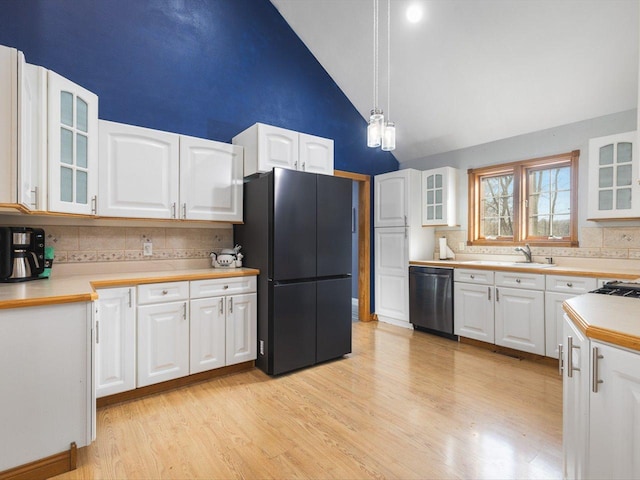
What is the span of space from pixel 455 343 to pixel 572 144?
2.40 metres

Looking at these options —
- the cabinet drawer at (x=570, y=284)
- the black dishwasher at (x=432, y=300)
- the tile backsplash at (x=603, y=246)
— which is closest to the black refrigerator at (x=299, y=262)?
the black dishwasher at (x=432, y=300)

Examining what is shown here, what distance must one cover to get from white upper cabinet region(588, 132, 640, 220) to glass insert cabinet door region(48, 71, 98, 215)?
13.5 ft

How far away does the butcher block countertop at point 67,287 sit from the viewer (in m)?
1.57

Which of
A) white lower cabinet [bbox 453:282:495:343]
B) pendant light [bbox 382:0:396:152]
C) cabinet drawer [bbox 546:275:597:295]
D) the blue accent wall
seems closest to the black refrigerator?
pendant light [bbox 382:0:396:152]

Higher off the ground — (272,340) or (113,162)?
(113,162)

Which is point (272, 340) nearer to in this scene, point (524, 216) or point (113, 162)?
point (113, 162)

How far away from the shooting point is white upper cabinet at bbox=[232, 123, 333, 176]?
9.80 feet

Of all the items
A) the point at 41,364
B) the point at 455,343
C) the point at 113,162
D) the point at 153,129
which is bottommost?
the point at 455,343

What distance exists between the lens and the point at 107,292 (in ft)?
7.25

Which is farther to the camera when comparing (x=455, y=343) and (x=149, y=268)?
(x=455, y=343)

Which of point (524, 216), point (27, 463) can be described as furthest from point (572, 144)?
point (27, 463)

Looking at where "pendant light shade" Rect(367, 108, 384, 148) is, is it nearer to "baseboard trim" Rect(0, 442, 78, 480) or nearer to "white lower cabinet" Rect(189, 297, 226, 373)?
"white lower cabinet" Rect(189, 297, 226, 373)

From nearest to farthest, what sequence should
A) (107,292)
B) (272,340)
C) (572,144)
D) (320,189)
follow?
(107,292) → (272,340) → (320,189) → (572,144)

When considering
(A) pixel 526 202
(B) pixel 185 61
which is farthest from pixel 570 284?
(B) pixel 185 61
